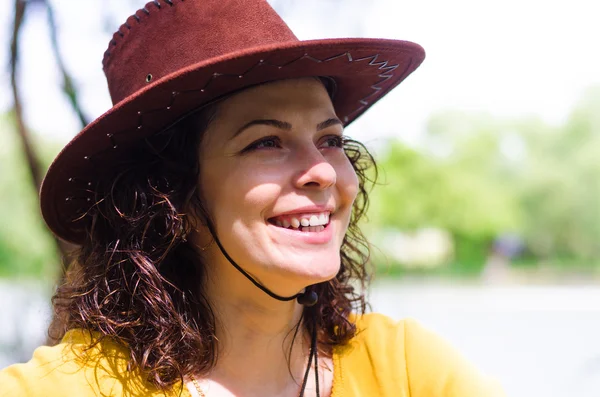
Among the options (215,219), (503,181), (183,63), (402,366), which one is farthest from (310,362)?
(503,181)

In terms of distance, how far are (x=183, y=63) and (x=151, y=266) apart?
1.76 ft

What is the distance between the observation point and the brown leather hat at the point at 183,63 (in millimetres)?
1554

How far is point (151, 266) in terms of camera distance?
1.78 m

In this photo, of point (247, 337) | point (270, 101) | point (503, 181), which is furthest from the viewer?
point (503, 181)

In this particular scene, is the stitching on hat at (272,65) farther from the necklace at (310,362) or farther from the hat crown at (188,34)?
the necklace at (310,362)

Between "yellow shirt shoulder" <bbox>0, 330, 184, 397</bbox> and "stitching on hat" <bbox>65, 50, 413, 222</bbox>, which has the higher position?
"stitching on hat" <bbox>65, 50, 413, 222</bbox>

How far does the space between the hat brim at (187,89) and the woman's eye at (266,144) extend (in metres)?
0.14

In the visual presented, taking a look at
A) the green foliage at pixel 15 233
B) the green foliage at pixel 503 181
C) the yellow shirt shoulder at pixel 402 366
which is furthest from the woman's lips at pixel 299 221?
the green foliage at pixel 503 181

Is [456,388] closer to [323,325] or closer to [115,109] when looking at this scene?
[323,325]

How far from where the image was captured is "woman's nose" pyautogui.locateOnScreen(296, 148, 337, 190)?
5.39 ft

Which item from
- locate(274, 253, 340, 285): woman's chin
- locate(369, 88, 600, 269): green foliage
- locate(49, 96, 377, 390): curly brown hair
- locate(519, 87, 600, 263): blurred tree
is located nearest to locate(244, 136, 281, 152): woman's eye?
locate(49, 96, 377, 390): curly brown hair

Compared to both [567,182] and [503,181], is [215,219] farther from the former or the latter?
[503,181]

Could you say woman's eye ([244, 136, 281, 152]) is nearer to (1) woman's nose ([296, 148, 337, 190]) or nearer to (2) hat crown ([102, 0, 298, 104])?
(1) woman's nose ([296, 148, 337, 190])

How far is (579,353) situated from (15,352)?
32.8 feet
